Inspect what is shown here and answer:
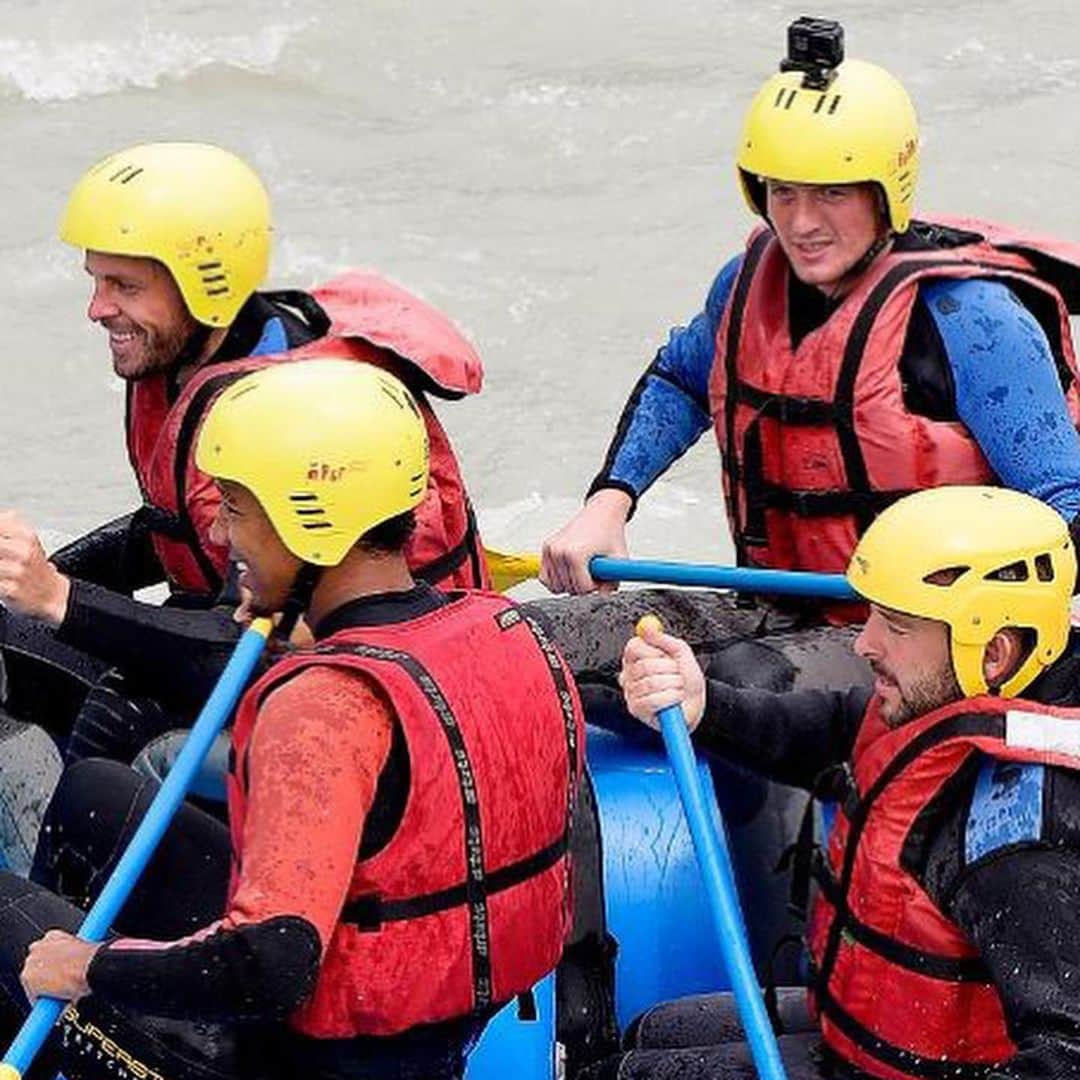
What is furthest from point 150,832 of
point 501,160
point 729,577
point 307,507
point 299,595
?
point 501,160

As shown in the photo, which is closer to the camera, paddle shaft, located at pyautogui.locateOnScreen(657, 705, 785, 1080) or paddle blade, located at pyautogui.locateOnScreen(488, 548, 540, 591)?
paddle shaft, located at pyautogui.locateOnScreen(657, 705, 785, 1080)

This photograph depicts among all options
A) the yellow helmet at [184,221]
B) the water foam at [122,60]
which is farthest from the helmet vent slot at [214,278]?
the water foam at [122,60]

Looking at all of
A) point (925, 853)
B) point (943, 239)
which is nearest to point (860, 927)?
point (925, 853)

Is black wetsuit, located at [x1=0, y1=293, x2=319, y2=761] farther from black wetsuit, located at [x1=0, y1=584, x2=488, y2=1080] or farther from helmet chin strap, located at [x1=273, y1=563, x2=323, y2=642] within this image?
helmet chin strap, located at [x1=273, y1=563, x2=323, y2=642]

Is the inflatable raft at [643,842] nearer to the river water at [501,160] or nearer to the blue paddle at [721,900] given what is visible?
the blue paddle at [721,900]

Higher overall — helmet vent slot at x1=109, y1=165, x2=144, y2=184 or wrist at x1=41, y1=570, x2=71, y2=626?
helmet vent slot at x1=109, y1=165, x2=144, y2=184

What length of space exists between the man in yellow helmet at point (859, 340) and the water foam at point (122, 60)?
5795 mm

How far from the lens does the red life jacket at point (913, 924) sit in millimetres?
2896

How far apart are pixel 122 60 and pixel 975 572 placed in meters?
7.14

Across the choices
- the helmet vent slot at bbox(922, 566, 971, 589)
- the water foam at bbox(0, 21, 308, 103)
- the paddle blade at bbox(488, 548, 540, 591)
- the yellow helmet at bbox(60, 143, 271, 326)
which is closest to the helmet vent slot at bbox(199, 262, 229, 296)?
the yellow helmet at bbox(60, 143, 271, 326)

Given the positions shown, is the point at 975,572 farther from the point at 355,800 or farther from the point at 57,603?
the point at 57,603

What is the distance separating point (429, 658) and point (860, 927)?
1.92ft

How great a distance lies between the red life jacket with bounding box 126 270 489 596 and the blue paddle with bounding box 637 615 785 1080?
631 millimetres

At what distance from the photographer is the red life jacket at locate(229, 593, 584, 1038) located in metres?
2.73
